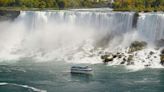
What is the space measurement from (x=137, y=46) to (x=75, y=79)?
11.7m

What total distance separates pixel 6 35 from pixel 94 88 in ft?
78.4

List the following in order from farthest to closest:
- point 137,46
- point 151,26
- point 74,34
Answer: point 74,34 < point 151,26 < point 137,46

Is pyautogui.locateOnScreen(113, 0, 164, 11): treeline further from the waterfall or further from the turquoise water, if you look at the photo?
the turquoise water

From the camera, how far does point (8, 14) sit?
53469 mm

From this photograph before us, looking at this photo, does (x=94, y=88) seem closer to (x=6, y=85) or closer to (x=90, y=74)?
(x=90, y=74)

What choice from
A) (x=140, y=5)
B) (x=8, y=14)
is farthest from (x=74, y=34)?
(x=140, y=5)

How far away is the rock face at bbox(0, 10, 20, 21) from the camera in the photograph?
53209 mm

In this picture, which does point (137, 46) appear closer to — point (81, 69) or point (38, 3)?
point (81, 69)

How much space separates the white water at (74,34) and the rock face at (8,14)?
0.55 meters

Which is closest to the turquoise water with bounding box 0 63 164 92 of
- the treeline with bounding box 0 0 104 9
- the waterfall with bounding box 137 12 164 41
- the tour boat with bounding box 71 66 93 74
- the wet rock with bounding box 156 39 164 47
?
the tour boat with bounding box 71 66 93 74

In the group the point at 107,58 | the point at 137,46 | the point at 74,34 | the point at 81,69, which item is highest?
the point at 74,34

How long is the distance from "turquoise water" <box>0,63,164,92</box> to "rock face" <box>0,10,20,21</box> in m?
14.1

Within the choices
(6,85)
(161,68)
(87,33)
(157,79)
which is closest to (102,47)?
(87,33)

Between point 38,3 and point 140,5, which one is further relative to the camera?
point 38,3
